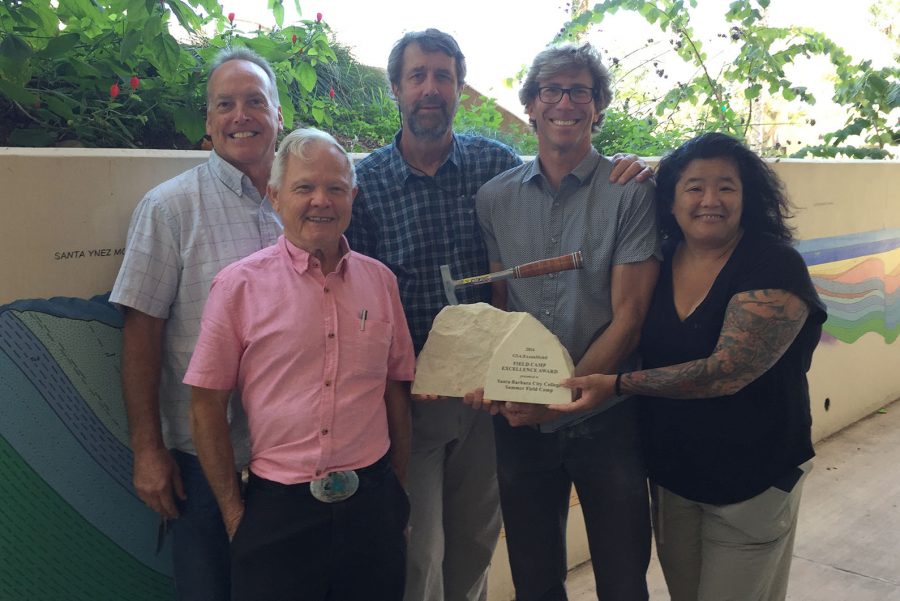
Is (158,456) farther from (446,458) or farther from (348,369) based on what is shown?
(446,458)

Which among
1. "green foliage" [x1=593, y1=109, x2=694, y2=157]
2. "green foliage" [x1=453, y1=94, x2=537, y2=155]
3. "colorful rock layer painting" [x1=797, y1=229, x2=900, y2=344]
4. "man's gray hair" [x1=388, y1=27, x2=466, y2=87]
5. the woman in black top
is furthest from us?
"colorful rock layer painting" [x1=797, y1=229, x2=900, y2=344]

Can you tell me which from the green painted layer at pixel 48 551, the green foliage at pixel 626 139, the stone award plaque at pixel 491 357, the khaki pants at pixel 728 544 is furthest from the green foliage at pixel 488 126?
the green painted layer at pixel 48 551

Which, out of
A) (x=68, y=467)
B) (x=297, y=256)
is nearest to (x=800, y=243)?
(x=297, y=256)

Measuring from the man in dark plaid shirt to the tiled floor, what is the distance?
1173mm

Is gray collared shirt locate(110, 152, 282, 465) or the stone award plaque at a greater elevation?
gray collared shirt locate(110, 152, 282, 465)

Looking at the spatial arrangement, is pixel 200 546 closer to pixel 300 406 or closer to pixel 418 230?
pixel 300 406

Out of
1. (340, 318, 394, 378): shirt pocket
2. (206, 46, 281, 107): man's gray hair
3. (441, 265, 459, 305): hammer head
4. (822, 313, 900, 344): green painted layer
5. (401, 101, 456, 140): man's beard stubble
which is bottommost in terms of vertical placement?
(822, 313, 900, 344): green painted layer

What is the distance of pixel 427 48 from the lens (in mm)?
2309

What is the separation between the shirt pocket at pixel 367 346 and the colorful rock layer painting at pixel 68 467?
2.37ft

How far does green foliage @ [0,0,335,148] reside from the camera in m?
2.23

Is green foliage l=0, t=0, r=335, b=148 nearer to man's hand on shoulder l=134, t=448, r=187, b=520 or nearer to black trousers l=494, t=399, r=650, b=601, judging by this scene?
man's hand on shoulder l=134, t=448, r=187, b=520

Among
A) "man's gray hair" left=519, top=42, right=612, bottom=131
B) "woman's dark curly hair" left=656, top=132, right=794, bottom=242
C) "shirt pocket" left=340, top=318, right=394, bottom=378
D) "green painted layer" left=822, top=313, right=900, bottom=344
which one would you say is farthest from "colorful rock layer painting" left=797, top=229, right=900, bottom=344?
"shirt pocket" left=340, top=318, right=394, bottom=378

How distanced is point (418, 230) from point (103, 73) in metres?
1.21

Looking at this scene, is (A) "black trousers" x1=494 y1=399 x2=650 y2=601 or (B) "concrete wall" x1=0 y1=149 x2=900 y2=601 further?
(A) "black trousers" x1=494 y1=399 x2=650 y2=601
